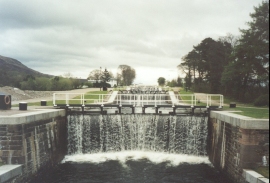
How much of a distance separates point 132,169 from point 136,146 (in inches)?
135

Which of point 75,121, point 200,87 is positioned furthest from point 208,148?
point 200,87

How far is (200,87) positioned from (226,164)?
24637 mm

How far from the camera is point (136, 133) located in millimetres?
14961

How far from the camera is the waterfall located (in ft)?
46.0

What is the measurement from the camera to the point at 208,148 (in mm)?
13547

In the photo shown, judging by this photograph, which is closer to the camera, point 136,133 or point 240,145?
point 240,145

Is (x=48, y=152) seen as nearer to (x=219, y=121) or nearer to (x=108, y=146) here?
(x=108, y=146)

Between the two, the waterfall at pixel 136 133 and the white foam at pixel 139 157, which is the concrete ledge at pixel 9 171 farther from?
the waterfall at pixel 136 133

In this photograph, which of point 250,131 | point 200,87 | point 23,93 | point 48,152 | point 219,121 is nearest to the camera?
point 250,131

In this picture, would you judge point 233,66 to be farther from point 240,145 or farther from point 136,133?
point 240,145

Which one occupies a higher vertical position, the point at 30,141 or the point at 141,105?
the point at 141,105

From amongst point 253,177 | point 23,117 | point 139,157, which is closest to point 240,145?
point 253,177

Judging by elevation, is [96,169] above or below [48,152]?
below

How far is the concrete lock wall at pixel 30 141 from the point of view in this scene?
908cm
